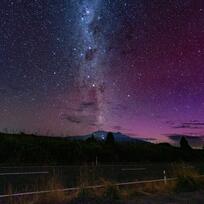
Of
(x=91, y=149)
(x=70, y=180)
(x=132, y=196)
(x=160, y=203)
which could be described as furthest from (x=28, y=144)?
(x=160, y=203)

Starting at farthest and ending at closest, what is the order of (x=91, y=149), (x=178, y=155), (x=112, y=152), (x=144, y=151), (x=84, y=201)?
(x=178, y=155)
(x=144, y=151)
(x=112, y=152)
(x=91, y=149)
(x=84, y=201)

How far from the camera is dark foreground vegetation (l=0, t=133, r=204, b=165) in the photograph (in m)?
31.8

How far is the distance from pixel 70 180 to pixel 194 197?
26.8ft

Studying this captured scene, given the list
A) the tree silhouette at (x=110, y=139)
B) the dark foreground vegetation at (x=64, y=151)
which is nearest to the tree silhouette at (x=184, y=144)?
the dark foreground vegetation at (x=64, y=151)

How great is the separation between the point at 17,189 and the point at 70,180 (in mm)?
4127

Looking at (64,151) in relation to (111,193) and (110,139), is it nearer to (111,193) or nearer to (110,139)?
(110,139)

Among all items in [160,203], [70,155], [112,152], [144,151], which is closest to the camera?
[160,203]

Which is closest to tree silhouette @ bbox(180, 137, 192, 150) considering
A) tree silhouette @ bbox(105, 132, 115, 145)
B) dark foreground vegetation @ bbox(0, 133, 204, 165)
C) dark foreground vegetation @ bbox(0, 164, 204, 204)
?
dark foreground vegetation @ bbox(0, 133, 204, 165)

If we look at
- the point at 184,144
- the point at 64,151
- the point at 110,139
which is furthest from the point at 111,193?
the point at 184,144

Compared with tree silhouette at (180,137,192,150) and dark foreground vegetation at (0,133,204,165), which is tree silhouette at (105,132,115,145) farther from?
tree silhouette at (180,137,192,150)

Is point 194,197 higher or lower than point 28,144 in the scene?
lower

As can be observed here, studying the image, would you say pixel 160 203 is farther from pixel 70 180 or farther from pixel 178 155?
pixel 178 155

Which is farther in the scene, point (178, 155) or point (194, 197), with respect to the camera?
point (178, 155)

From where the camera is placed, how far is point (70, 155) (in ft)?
119
